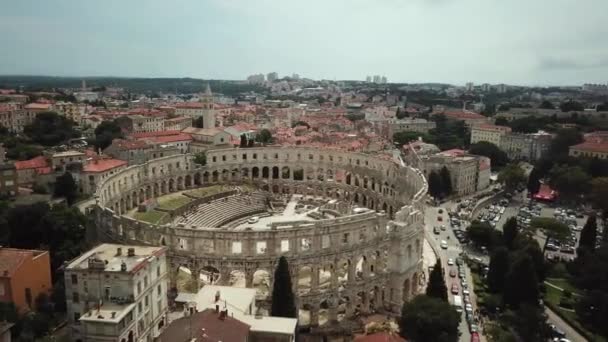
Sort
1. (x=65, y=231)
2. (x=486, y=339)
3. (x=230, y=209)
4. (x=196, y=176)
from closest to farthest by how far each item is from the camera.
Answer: (x=486, y=339), (x=65, y=231), (x=230, y=209), (x=196, y=176)

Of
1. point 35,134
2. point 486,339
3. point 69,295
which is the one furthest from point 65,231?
point 35,134

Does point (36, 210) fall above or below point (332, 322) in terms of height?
above

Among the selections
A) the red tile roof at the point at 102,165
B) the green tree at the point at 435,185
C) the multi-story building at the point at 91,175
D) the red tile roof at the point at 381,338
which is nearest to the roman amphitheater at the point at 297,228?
the multi-story building at the point at 91,175

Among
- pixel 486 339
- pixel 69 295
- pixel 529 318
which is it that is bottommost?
pixel 486 339

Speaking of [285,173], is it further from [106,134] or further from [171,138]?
[106,134]

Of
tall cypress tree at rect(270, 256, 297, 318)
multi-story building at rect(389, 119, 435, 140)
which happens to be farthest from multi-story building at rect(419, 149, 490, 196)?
tall cypress tree at rect(270, 256, 297, 318)

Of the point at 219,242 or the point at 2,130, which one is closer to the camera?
the point at 219,242

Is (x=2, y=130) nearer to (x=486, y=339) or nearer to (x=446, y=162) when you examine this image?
(x=446, y=162)
